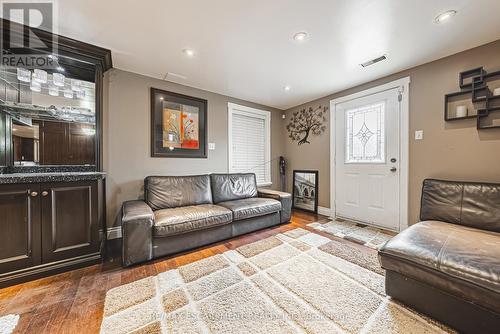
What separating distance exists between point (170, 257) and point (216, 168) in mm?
1786

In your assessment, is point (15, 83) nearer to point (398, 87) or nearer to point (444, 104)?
point (398, 87)

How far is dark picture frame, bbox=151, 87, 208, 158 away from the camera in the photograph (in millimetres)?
2957

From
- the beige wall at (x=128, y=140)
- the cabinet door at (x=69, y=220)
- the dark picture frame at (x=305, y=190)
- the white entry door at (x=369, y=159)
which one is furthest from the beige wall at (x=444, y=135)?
the cabinet door at (x=69, y=220)

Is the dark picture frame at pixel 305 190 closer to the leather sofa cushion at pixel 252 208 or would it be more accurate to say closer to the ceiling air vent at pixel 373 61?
the leather sofa cushion at pixel 252 208

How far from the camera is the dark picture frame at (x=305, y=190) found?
4.00m

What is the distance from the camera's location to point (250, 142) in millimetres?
4148

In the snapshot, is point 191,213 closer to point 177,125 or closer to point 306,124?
point 177,125

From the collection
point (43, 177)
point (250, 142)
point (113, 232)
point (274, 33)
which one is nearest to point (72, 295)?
point (43, 177)

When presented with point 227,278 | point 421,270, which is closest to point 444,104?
point 421,270

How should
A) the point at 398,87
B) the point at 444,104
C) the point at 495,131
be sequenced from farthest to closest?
1. the point at 398,87
2. the point at 444,104
3. the point at 495,131

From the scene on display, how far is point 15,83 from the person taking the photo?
6.81ft

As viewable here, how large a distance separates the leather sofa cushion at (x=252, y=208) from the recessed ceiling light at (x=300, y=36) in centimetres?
215

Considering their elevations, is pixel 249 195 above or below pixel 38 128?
below

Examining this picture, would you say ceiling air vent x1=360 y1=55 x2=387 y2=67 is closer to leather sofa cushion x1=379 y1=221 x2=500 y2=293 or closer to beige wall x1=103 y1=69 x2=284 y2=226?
leather sofa cushion x1=379 y1=221 x2=500 y2=293
